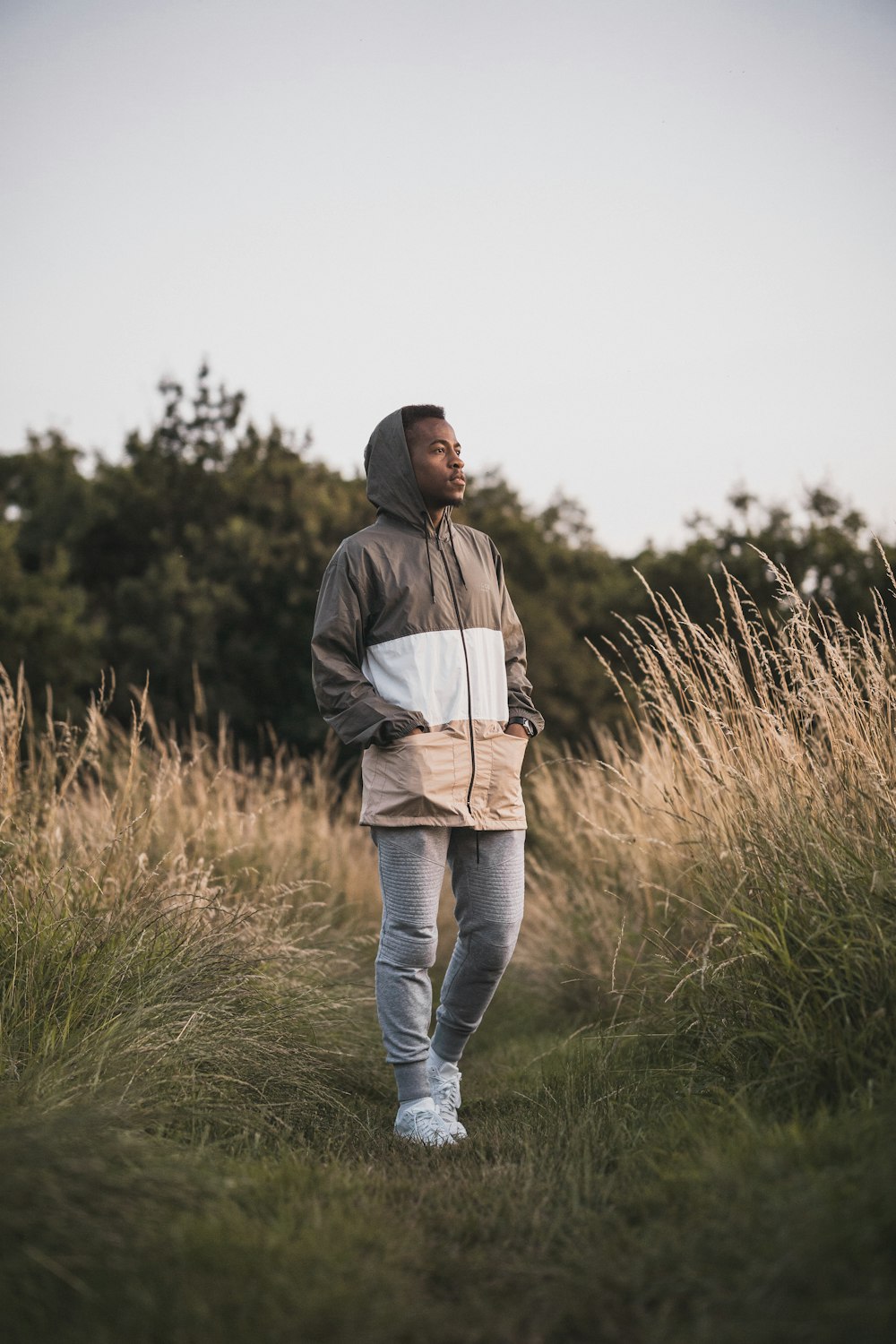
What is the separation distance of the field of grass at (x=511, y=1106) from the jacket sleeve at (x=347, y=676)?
2.98ft

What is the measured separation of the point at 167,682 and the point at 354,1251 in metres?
13.4

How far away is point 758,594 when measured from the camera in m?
10.6

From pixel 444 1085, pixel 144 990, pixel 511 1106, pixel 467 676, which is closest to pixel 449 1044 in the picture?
pixel 444 1085

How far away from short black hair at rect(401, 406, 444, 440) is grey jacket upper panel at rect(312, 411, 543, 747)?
0.03 m

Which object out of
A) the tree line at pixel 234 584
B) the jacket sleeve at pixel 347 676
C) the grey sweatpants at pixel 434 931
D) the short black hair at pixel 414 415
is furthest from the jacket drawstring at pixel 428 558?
the tree line at pixel 234 584

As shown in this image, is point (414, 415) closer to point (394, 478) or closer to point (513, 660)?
point (394, 478)

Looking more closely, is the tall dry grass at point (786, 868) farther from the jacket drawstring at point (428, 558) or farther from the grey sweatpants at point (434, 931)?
the jacket drawstring at point (428, 558)

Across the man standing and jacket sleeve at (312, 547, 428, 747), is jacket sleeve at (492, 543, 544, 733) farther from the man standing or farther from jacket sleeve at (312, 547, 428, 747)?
jacket sleeve at (312, 547, 428, 747)

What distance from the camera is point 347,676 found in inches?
141

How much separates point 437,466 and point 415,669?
2.28ft

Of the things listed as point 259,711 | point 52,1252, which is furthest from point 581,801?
point 259,711

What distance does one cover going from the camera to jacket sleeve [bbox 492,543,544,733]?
391 cm

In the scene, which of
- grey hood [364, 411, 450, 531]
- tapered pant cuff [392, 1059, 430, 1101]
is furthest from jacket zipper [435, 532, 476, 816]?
tapered pant cuff [392, 1059, 430, 1101]

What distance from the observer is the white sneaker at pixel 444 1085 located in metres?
3.51
